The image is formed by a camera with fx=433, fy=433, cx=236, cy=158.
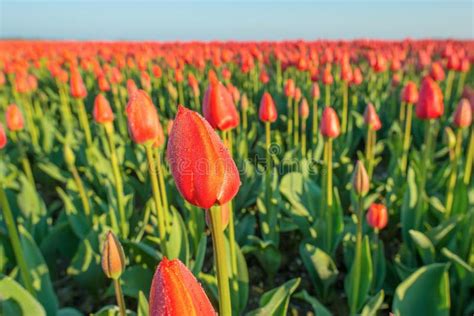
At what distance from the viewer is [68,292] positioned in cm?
258

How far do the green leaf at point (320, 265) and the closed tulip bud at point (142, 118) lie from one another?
1.06 m

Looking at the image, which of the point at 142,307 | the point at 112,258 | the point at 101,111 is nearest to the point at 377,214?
the point at 142,307

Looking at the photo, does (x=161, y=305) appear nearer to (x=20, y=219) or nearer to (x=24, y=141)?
(x=20, y=219)

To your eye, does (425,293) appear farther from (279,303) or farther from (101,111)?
(101,111)

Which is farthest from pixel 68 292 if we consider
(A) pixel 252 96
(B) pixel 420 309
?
(A) pixel 252 96

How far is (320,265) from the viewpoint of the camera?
2219 mm

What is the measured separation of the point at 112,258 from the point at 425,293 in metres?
1.14

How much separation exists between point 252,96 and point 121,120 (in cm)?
221

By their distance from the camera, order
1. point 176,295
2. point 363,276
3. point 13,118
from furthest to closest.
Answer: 1. point 13,118
2. point 363,276
3. point 176,295

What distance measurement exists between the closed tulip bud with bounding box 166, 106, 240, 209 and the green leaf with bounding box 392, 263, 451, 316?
1064 millimetres

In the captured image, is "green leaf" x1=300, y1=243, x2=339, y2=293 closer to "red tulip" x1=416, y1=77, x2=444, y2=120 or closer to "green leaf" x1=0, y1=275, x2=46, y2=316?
"red tulip" x1=416, y1=77, x2=444, y2=120

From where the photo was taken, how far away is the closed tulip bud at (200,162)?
2.59ft

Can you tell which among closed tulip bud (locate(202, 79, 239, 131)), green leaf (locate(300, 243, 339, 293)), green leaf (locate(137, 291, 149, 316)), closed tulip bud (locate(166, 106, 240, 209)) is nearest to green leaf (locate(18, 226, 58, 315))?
green leaf (locate(137, 291, 149, 316))

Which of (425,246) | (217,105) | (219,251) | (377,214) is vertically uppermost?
(217,105)
